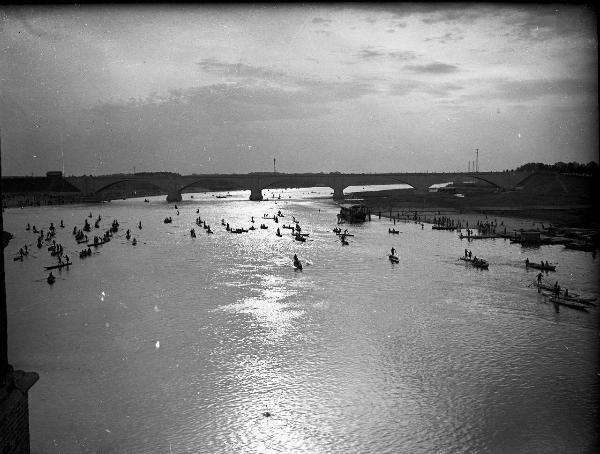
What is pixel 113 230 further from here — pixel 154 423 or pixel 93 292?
pixel 154 423

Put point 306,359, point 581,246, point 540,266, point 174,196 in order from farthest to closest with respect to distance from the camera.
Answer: point 174,196
point 581,246
point 540,266
point 306,359

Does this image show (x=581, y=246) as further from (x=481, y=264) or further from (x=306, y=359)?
(x=306, y=359)

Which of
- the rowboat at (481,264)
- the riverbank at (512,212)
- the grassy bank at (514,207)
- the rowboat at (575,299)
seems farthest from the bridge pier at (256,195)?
the rowboat at (575,299)

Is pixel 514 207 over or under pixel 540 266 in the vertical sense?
over

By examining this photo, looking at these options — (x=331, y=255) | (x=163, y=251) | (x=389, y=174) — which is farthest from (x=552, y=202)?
(x=163, y=251)

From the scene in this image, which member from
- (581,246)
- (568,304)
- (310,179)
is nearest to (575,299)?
(568,304)

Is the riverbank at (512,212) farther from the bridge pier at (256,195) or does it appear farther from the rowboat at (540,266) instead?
the bridge pier at (256,195)

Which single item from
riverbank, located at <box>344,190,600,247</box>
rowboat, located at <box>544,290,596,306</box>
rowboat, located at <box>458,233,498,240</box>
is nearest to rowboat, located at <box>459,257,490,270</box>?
rowboat, located at <box>544,290,596,306</box>

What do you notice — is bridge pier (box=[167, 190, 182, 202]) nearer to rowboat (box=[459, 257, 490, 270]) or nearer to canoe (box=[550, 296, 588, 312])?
rowboat (box=[459, 257, 490, 270])

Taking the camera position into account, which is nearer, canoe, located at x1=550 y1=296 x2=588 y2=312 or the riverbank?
canoe, located at x1=550 y1=296 x2=588 y2=312
